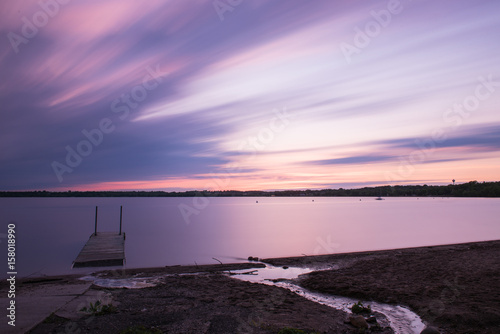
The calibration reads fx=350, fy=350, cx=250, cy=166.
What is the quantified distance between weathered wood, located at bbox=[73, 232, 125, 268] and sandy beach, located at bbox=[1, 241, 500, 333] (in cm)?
307

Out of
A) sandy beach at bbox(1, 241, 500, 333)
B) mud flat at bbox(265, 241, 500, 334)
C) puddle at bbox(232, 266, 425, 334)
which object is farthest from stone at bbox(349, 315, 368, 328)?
mud flat at bbox(265, 241, 500, 334)

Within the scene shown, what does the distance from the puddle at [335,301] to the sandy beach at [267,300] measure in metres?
0.33

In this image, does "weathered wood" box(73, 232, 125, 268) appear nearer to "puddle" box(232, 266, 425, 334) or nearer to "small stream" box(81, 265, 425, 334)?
"small stream" box(81, 265, 425, 334)

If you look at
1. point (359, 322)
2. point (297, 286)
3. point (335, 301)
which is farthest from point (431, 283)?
point (359, 322)

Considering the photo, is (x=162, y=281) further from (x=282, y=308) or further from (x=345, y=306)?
(x=345, y=306)

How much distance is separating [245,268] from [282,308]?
7355 millimetres

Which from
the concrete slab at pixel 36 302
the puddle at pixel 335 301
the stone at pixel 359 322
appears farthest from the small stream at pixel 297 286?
the concrete slab at pixel 36 302

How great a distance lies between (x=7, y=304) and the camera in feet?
28.5

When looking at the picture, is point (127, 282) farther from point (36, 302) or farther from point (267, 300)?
point (267, 300)

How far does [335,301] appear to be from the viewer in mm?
10609

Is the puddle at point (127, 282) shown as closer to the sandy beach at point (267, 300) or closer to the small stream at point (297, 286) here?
the small stream at point (297, 286)

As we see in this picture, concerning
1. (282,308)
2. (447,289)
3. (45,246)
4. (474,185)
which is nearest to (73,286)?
(282,308)

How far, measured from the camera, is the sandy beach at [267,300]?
771 centimetres

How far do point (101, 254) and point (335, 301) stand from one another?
44.4ft
